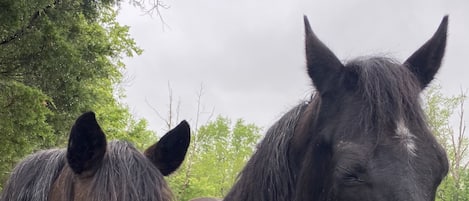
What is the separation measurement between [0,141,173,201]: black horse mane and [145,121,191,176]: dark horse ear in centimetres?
19

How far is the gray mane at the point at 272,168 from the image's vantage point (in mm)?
3057

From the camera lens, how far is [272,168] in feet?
10.2

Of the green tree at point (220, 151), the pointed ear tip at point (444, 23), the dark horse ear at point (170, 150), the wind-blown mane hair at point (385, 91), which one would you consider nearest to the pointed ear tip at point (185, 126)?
the dark horse ear at point (170, 150)

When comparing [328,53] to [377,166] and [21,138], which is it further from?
[21,138]

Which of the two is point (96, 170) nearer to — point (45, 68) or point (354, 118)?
point (354, 118)

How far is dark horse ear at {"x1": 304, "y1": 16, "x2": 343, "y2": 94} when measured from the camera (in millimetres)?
2889

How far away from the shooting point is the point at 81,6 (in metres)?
12.8

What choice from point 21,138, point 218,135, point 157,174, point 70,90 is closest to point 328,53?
point 157,174

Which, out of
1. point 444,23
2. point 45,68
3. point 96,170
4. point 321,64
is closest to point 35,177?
point 96,170

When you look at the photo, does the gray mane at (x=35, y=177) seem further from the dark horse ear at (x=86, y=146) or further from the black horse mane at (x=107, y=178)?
the dark horse ear at (x=86, y=146)

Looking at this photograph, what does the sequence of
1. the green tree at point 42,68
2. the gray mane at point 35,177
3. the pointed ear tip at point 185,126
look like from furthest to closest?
1. the green tree at point 42,68
2. the pointed ear tip at point 185,126
3. the gray mane at point 35,177

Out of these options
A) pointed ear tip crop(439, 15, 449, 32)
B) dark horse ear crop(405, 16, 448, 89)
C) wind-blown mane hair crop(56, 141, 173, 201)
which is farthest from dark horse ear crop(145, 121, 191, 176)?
pointed ear tip crop(439, 15, 449, 32)

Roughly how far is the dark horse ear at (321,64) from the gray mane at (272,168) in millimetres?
357

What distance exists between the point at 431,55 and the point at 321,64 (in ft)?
2.14
